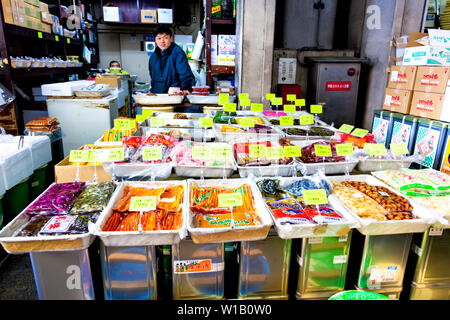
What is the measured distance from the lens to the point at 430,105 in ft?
10.5

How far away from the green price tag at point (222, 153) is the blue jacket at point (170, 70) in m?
2.81

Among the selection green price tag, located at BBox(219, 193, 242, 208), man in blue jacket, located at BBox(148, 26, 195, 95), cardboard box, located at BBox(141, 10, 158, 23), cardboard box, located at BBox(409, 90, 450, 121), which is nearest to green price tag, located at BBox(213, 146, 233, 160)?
green price tag, located at BBox(219, 193, 242, 208)

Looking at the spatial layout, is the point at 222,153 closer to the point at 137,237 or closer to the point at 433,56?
the point at 137,237

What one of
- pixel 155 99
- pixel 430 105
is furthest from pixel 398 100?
pixel 155 99

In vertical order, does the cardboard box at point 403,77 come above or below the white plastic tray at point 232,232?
above

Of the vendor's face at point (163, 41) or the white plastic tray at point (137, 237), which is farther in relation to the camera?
the vendor's face at point (163, 41)

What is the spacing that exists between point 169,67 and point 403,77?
10.6 feet

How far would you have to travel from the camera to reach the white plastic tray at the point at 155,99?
393 centimetres

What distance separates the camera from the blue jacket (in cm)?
460

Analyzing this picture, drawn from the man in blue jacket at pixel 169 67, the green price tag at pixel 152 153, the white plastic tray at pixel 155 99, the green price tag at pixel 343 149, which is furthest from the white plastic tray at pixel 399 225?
the man in blue jacket at pixel 169 67

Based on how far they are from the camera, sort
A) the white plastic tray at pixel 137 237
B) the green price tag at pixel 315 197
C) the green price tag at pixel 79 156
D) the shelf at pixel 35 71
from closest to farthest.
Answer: the white plastic tray at pixel 137 237
the green price tag at pixel 315 197
the green price tag at pixel 79 156
the shelf at pixel 35 71

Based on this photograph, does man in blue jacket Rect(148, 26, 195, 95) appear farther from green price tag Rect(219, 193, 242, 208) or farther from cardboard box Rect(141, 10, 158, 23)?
cardboard box Rect(141, 10, 158, 23)

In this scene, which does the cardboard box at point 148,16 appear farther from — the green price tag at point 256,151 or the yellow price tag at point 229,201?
the yellow price tag at point 229,201

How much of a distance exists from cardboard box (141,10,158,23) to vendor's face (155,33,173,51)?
12.8 feet
